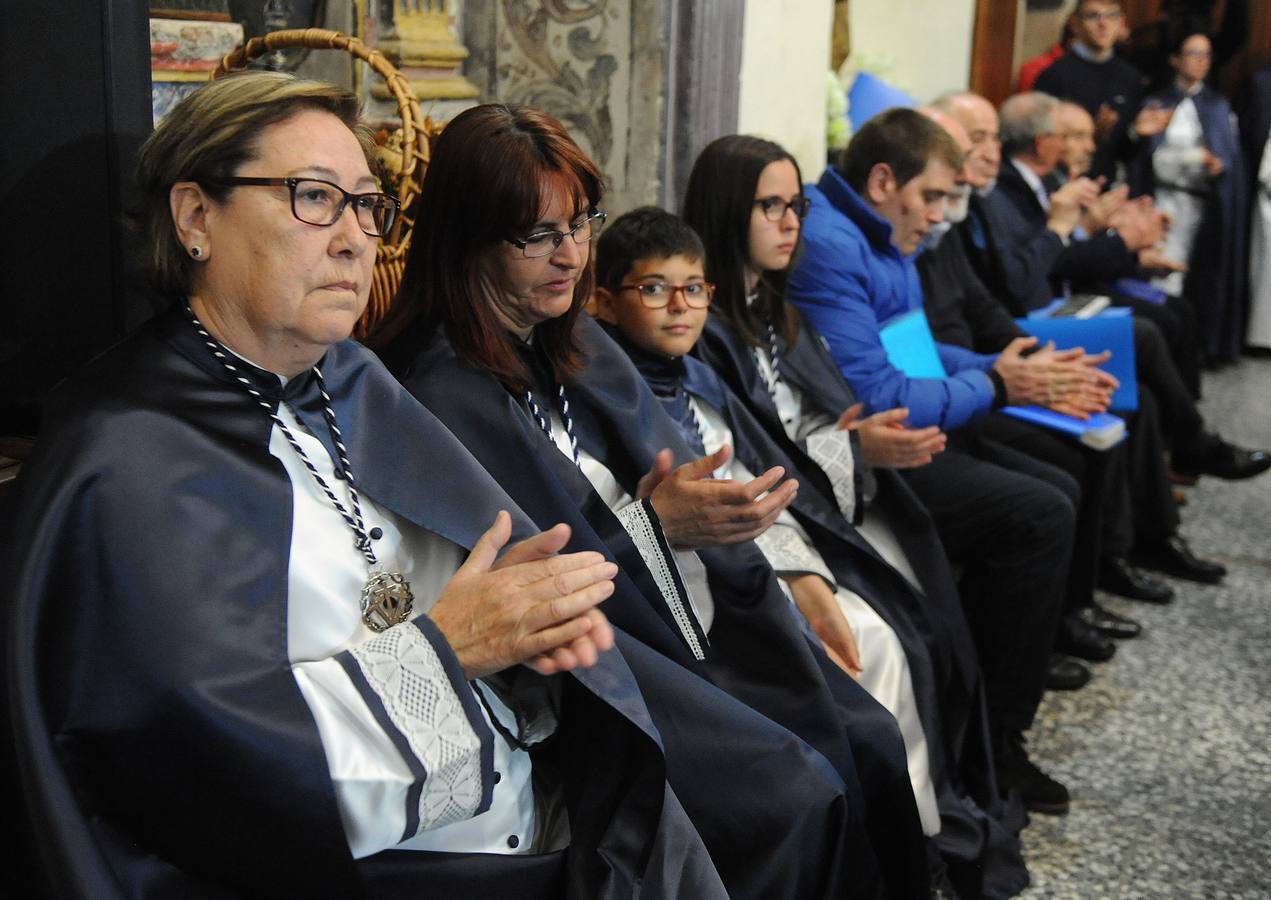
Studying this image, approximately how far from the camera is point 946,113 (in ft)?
16.0

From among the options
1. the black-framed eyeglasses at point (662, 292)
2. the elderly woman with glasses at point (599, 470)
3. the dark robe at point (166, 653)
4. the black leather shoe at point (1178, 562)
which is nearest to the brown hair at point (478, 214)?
the elderly woman with glasses at point (599, 470)

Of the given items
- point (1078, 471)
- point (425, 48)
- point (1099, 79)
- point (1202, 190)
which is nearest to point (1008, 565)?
point (1078, 471)

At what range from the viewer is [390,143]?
2.63 meters

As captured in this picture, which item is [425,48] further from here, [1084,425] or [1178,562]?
[1178,562]

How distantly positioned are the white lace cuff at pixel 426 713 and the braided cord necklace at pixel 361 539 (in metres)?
0.10

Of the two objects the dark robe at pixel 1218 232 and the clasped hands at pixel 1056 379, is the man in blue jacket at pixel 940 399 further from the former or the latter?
the dark robe at pixel 1218 232

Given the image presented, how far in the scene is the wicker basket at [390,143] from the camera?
238cm

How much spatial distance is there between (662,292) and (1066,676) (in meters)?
1.86

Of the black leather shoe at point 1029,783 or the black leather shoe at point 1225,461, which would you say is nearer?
the black leather shoe at point 1029,783

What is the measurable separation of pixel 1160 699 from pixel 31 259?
2.97 metres

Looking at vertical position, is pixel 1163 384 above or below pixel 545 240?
below

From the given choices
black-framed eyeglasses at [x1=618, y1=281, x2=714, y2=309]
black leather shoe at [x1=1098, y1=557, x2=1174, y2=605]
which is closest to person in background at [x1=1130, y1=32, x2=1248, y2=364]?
black leather shoe at [x1=1098, y1=557, x2=1174, y2=605]

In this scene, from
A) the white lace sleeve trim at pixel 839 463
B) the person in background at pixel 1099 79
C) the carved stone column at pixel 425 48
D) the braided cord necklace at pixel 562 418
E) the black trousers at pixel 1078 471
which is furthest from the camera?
the person in background at pixel 1099 79

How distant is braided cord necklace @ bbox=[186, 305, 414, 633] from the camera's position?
1725mm
